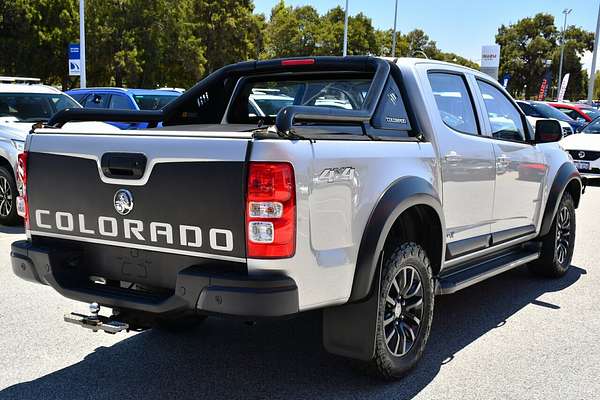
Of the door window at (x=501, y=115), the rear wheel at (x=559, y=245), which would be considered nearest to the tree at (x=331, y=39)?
the rear wheel at (x=559, y=245)

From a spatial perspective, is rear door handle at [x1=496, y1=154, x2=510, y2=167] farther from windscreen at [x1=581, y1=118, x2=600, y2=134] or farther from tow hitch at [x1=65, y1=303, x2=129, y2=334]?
windscreen at [x1=581, y1=118, x2=600, y2=134]

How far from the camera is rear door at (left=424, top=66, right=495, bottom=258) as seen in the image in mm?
4348

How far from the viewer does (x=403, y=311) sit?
3.92m

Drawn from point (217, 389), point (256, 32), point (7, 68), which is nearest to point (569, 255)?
point (217, 389)

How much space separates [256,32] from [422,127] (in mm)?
44408

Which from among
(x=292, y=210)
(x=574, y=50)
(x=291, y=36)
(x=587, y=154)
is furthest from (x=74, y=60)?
(x=574, y=50)

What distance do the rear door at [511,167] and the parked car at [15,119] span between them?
4.46m

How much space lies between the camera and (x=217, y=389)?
3762mm

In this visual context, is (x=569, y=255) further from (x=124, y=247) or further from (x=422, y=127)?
(x=124, y=247)

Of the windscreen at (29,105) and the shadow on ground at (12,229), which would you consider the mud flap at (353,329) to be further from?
the windscreen at (29,105)

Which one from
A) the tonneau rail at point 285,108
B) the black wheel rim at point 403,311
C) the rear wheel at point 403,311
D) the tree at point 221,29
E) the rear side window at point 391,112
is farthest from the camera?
the tree at point 221,29

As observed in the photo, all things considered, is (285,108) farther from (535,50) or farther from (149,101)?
(535,50)

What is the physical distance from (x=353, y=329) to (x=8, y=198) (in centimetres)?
636

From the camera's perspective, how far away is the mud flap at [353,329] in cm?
349
